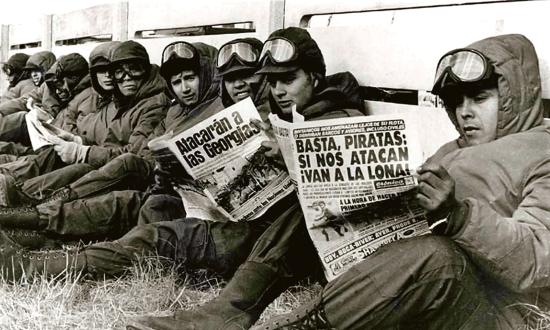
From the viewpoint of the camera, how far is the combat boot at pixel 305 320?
212 centimetres

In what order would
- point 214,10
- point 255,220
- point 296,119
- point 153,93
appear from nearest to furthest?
point 296,119 → point 255,220 → point 153,93 → point 214,10

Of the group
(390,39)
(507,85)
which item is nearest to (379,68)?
(390,39)

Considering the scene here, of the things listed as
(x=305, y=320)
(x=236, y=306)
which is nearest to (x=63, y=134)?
(x=236, y=306)

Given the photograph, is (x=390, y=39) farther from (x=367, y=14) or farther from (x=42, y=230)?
(x=42, y=230)

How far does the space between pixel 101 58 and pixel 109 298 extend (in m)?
2.83

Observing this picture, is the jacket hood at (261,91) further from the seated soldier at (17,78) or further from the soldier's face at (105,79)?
the seated soldier at (17,78)

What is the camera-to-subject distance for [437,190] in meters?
1.91

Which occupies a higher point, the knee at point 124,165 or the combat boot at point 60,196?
the knee at point 124,165

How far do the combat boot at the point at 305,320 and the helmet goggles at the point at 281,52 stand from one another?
4.25 feet

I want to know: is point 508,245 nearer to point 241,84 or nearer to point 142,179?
point 241,84

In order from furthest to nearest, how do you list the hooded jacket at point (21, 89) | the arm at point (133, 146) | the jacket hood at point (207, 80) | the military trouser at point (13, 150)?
the hooded jacket at point (21, 89), the military trouser at point (13, 150), the arm at point (133, 146), the jacket hood at point (207, 80)

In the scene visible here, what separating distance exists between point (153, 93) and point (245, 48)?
1.45 metres

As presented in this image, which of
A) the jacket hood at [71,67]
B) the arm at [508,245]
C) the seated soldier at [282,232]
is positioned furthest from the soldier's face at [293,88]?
the jacket hood at [71,67]

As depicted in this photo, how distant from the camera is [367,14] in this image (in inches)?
147
